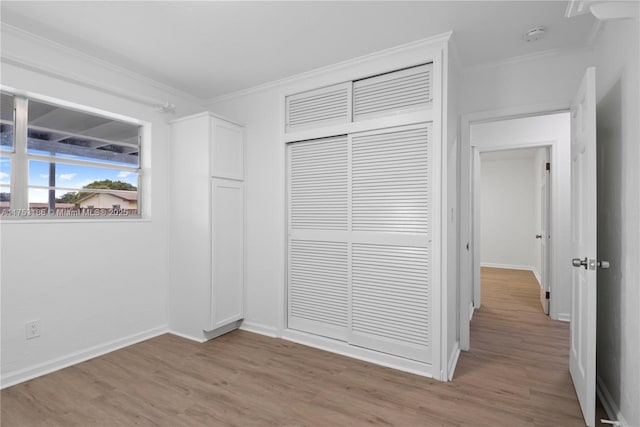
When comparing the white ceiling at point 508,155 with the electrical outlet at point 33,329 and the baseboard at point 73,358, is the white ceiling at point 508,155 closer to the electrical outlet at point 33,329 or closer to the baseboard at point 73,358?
the baseboard at point 73,358

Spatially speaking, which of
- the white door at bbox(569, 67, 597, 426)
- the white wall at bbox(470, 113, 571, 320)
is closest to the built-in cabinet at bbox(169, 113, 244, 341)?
the white door at bbox(569, 67, 597, 426)

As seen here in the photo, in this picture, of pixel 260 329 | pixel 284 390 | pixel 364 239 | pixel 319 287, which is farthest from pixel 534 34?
pixel 260 329

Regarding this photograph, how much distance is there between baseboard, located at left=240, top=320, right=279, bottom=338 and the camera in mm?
3385

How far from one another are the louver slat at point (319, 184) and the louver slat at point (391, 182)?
0.46ft

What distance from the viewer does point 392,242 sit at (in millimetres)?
2746

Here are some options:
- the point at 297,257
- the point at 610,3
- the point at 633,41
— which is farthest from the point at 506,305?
the point at 610,3

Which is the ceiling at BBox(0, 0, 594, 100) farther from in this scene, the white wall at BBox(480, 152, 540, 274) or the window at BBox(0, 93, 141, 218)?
the white wall at BBox(480, 152, 540, 274)

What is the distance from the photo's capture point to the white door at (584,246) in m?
1.88

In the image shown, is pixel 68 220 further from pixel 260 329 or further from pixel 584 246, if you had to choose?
pixel 584 246

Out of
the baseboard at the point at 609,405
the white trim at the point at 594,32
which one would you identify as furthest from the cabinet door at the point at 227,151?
the baseboard at the point at 609,405

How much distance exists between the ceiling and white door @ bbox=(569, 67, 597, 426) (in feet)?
2.07

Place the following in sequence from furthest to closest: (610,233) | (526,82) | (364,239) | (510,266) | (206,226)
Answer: (510,266) < (206,226) < (364,239) < (526,82) < (610,233)

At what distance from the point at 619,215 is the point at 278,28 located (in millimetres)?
2551

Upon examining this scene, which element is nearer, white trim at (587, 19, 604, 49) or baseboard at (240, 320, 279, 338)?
white trim at (587, 19, 604, 49)
